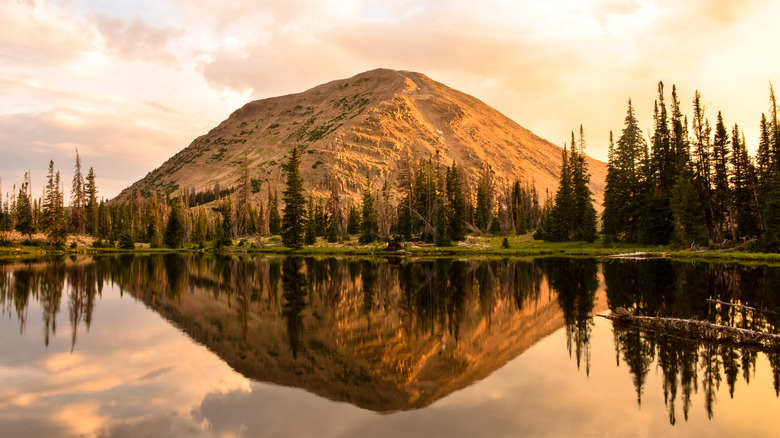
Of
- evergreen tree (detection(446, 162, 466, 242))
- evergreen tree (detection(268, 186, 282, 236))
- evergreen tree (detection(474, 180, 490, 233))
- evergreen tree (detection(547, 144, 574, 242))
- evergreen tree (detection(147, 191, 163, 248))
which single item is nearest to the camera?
evergreen tree (detection(547, 144, 574, 242))

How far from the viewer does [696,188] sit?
213 ft

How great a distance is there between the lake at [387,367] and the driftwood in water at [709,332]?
0.82 m

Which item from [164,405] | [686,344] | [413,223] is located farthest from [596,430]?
[413,223]

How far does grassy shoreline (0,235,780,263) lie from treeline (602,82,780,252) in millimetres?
4085

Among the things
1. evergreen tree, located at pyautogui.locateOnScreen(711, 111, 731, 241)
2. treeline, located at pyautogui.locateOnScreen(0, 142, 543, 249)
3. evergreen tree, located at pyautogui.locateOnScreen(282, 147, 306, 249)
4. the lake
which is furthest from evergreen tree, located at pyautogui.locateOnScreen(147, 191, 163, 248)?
evergreen tree, located at pyautogui.locateOnScreen(711, 111, 731, 241)

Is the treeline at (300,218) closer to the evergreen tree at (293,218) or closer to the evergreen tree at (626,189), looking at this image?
the evergreen tree at (293,218)

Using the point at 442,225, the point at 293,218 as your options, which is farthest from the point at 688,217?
the point at 293,218

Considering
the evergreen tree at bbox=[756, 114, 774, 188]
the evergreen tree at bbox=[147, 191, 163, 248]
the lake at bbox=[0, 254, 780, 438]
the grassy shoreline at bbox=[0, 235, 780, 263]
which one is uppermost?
the evergreen tree at bbox=[756, 114, 774, 188]

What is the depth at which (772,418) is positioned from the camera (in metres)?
10.0

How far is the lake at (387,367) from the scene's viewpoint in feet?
33.4

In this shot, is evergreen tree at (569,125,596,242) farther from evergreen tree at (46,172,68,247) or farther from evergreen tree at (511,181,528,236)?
evergreen tree at (46,172,68,247)

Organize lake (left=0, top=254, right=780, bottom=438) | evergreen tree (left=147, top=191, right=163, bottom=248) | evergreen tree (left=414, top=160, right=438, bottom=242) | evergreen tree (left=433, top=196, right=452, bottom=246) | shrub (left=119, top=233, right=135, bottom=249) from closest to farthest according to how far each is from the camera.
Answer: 1. lake (left=0, top=254, right=780, bottom=438)
2. evergreen tree (left=433, top=196, right=452, bottom=246)
3. evergreen tree (left=414, top=160, right=438, bottom=242)
4. shrub (left=119, top=233, right=135, bottom=249)
5. evergreen tree (left=147, top=191, right=163, bottom=248)

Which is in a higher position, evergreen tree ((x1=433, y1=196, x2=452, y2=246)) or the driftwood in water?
evergreen tree ((x1=433, y1=196, x2=452, y2=246))

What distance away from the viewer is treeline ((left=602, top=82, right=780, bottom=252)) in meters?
59.4
